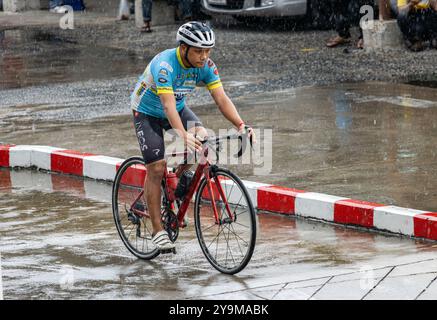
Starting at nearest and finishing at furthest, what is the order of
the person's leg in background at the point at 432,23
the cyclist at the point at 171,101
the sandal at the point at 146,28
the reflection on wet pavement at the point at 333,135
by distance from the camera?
the cyclist at the point at 171,101 < the reflection on wet pavement at the point at 333,135 < the person's leg in background at the point at 432,23 < the sandal at the point at 146,28

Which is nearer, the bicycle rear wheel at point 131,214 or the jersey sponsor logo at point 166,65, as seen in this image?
the jersey sponsor logo at point 166,65

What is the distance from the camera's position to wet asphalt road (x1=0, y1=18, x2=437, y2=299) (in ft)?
23.5

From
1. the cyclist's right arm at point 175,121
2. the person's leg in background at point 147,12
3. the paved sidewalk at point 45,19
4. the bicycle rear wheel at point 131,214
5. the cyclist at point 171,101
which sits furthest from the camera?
the paved sidewalk at point 45,19

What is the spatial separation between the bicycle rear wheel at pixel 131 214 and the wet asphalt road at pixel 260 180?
116 mm

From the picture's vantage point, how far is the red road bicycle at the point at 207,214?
752 centimetres

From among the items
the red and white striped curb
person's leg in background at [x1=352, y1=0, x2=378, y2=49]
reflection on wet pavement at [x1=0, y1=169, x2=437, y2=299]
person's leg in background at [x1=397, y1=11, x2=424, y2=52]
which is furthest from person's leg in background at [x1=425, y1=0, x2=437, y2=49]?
reflection on wet pavement at [x1=0, y1=169, x2=437, y2=299]

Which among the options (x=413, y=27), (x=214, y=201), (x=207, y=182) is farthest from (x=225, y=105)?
(x=413, y=27)

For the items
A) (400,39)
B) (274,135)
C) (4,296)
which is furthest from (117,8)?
(4,296)

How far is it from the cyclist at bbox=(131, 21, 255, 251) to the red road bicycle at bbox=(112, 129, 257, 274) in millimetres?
121

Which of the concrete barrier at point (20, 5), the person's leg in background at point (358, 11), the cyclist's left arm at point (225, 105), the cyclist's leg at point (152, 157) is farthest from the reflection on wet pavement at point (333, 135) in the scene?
the concrete barrier at point (20, 5)

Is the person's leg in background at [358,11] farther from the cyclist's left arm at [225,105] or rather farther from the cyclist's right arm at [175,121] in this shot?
the cyclist's right arm at [175,121]
